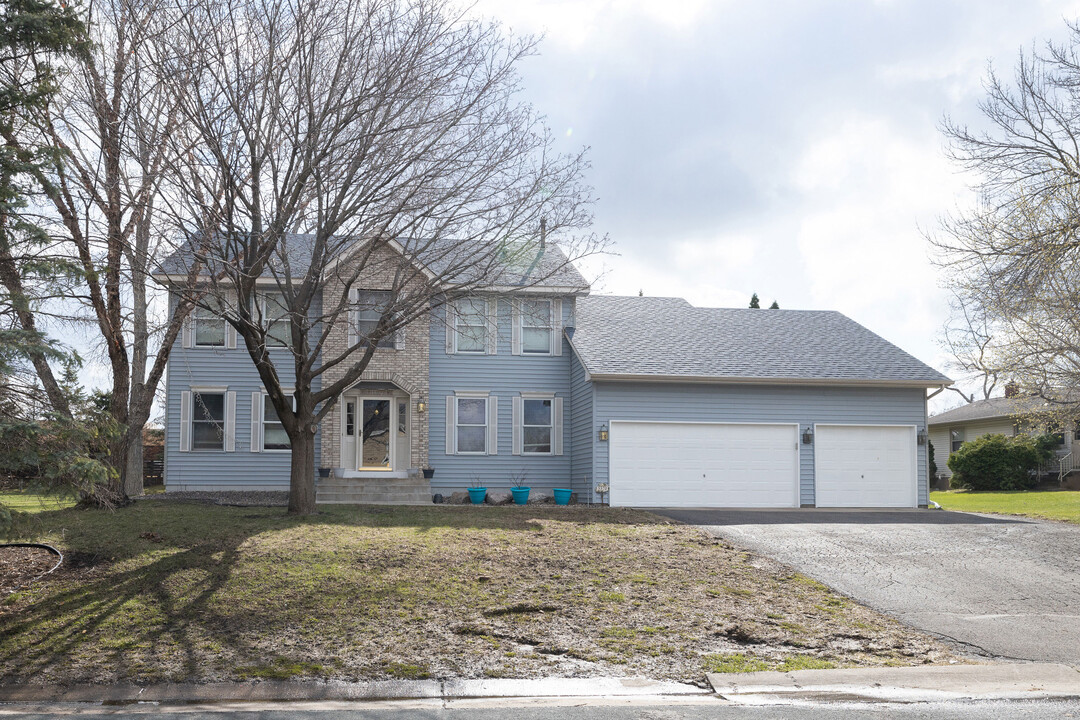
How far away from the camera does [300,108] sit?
11352 mm

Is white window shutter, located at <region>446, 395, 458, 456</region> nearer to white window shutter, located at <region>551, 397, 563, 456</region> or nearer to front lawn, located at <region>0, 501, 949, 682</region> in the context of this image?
white window shutter, located at <region>551, 397, 563, 456</region>

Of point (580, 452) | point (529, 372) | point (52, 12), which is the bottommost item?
point (580, 452)

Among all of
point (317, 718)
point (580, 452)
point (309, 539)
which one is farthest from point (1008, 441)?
point (317, 718)

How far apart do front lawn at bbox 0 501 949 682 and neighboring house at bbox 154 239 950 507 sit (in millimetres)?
7043

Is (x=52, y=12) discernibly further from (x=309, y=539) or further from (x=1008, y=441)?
(x=1008, y=441)

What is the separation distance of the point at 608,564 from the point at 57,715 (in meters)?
6.47

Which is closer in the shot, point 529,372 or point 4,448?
point 4,448

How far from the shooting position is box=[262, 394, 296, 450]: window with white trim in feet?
69.1

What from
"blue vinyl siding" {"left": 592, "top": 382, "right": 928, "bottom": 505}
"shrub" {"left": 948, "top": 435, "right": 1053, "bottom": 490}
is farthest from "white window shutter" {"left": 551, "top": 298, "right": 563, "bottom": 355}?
"shrub" {"left": 948, "top": 435, "right": 1053, "bottom": 490}

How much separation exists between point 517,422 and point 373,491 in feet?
13.1

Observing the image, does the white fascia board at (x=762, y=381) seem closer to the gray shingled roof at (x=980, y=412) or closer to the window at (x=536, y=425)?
the window at (x=536, y=425)

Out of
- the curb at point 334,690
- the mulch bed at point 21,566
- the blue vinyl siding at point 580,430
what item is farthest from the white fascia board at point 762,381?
the curb at point 334,690

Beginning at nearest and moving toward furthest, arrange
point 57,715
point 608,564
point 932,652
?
point 57,715, point 932,652, point 608,564

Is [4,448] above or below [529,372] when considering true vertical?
below
